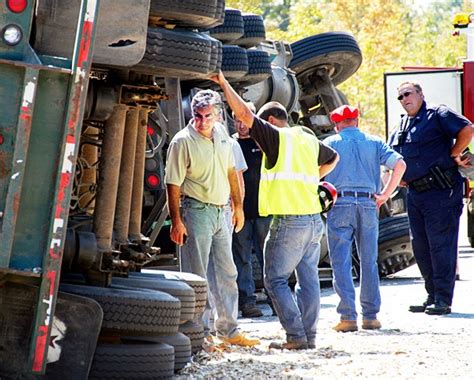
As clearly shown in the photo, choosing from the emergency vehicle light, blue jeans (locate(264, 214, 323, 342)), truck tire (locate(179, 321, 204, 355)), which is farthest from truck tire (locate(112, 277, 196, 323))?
the emergency vehicle light

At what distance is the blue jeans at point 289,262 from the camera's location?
29.0 feet

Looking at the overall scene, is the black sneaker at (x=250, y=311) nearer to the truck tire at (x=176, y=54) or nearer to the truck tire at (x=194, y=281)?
the truck tire at (x=194, y=281)

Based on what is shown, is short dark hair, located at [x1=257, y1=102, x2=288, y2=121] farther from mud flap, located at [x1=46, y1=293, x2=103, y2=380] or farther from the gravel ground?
mud flap, located at [x1=46, y1=293, x2=103, y2=380]

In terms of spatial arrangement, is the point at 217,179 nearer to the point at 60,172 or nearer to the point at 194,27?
the point at 194,27

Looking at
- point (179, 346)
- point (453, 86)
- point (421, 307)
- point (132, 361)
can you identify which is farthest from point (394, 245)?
point (132, 361)

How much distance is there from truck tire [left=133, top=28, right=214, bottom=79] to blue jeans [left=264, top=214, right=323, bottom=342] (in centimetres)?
164

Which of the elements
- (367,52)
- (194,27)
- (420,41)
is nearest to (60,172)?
(194,27)

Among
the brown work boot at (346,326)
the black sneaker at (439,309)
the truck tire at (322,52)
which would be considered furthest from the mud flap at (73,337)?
the truck tire at (322,52)

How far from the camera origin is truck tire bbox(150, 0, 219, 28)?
7.37 metres

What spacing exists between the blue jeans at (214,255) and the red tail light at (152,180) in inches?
84.0

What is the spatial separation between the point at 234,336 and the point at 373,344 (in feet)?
3.18

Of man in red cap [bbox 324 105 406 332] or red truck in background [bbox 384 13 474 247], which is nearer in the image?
man in red cap [bbox 324 105 406 332]

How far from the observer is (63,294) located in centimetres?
637

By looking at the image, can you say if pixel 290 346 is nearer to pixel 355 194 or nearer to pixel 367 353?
pixel 367 353
